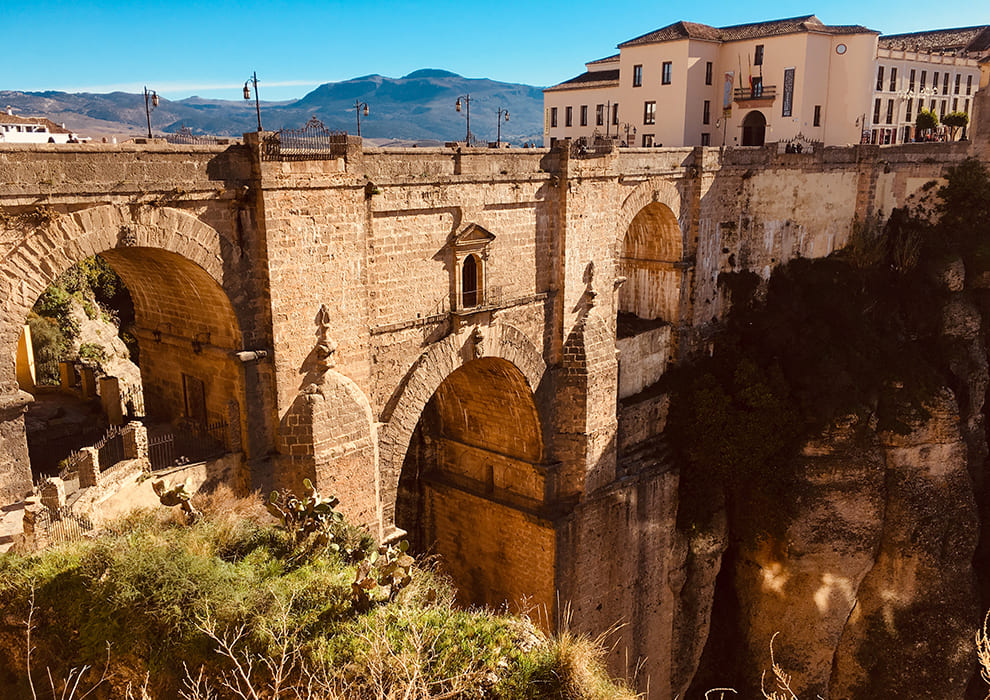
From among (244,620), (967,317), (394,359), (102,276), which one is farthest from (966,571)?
(102,276)

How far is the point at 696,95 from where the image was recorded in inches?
1475

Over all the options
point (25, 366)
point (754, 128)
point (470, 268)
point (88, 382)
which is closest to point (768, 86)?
point (754, 128)

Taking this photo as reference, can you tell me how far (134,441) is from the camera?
480 inches

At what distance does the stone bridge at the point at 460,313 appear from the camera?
11.8 m

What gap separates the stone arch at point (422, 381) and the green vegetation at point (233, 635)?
495cm

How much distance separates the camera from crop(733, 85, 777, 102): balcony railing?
36.3 metres

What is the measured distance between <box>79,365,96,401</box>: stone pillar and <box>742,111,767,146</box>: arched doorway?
31.3 m

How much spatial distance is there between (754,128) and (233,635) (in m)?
35.3

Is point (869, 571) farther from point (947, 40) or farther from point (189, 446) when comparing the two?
point (947, 40)

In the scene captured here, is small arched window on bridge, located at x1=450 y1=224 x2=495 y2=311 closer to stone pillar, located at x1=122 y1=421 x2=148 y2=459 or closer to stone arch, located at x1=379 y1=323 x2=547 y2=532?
stone arch, located at x1=379 y1=323 x2=547 y2=532

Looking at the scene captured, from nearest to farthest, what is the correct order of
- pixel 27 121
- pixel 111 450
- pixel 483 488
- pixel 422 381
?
pixel 111 450
pixel 422 381
pixel 483 488
pixel 27 121

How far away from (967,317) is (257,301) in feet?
82.4

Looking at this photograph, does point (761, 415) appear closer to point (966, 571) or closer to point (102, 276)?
point (966, 571)

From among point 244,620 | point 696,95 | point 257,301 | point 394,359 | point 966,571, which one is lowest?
point 966,571
